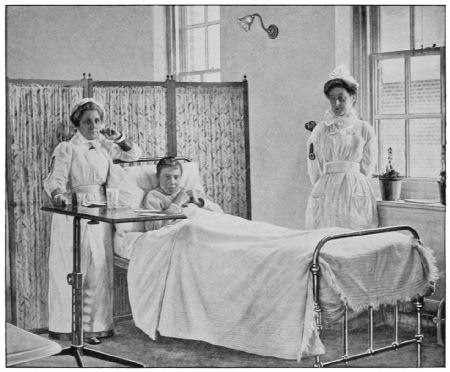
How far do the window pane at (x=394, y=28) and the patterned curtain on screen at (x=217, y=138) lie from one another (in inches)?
52.0

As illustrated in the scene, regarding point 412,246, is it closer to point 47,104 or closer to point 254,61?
point 254,61

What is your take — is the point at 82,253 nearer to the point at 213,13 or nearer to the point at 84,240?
the point at 84,240

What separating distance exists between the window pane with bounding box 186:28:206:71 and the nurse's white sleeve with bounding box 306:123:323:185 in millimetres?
1578

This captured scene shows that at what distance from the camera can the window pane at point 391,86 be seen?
572 cm

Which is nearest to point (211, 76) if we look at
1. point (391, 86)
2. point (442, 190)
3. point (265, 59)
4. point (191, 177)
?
point (265, 59)

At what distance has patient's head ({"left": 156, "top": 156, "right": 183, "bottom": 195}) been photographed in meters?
5.76

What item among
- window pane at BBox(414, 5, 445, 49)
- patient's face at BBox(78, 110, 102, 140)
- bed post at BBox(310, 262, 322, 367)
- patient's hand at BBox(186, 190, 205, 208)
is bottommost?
bed post at BBox(310, 262, 322, 367)

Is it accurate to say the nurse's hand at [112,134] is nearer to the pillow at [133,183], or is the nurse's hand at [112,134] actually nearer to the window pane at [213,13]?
the pillow at [133,183]

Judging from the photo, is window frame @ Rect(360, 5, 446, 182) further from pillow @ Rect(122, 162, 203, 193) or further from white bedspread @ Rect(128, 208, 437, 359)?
pillow @ Rect(122, 162, 203, 193)

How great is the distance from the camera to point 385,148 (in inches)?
231

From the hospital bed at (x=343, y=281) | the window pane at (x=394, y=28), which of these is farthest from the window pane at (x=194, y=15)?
the hospital bed at (x=343, y=281)

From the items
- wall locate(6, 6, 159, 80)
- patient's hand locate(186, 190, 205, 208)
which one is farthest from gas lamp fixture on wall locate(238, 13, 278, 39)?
patient's hand locate(186, 190, 205, 208)

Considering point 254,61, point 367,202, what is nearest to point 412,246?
point 367,202

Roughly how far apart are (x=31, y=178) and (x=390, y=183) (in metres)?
2.62
